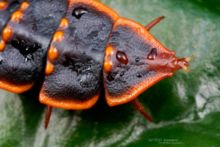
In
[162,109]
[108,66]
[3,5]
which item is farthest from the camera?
[3,5]

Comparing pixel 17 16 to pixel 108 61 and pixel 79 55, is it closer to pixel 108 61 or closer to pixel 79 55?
pixel 79 55

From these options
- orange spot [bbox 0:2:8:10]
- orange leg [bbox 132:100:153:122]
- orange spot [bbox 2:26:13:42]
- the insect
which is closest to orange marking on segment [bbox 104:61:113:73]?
the insect

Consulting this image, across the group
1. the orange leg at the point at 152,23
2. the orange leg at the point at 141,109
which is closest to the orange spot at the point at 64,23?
the orange leg at the point at 152,23

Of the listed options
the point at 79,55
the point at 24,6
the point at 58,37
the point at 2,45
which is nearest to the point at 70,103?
the point at 79,55

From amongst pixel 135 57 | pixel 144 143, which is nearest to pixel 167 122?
pixel 144 143

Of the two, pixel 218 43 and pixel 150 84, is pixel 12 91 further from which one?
pixel 218 43

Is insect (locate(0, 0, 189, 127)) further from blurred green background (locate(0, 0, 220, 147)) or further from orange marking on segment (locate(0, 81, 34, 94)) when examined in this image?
blurred green background (locate(0, 0, 220, 147))

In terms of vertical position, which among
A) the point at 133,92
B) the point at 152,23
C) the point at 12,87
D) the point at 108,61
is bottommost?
the point at 12,87
